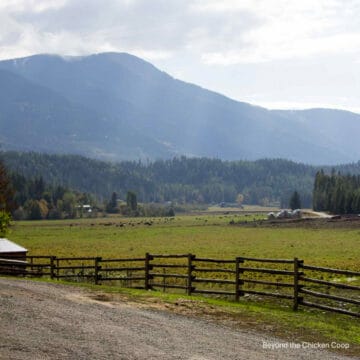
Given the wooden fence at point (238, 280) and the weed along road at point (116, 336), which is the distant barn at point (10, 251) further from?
the weed along road at point (116, 336)

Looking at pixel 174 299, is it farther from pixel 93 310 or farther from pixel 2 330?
pixel 2 330

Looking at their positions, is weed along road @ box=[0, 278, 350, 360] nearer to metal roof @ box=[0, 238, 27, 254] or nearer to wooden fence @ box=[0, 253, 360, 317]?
wooden fence @ box=[0, 253, 360, 317]

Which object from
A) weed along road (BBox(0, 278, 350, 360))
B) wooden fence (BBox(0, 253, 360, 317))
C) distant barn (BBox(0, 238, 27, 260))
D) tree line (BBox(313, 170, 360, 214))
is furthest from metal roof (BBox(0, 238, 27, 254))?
tree line (BBox(313, 170, 360, 214))

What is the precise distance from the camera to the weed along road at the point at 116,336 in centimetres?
1465

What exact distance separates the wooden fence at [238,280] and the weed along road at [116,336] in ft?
15.0

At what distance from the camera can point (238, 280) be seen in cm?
2486

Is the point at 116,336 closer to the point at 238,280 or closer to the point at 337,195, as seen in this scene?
the point at 238,280

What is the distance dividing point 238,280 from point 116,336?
30.6 feet

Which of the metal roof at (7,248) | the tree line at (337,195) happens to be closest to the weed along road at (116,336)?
the metal roof at (7,248)

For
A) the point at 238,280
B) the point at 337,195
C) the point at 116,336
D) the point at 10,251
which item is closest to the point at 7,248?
the point at 10,251

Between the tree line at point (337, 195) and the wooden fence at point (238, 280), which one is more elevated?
the tree line at point (337, 195)

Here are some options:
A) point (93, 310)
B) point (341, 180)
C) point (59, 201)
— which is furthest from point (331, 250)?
point (59, 201)

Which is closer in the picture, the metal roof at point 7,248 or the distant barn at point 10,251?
the distant barn at point 10,251

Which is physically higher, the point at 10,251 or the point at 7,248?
the point at 7,248
